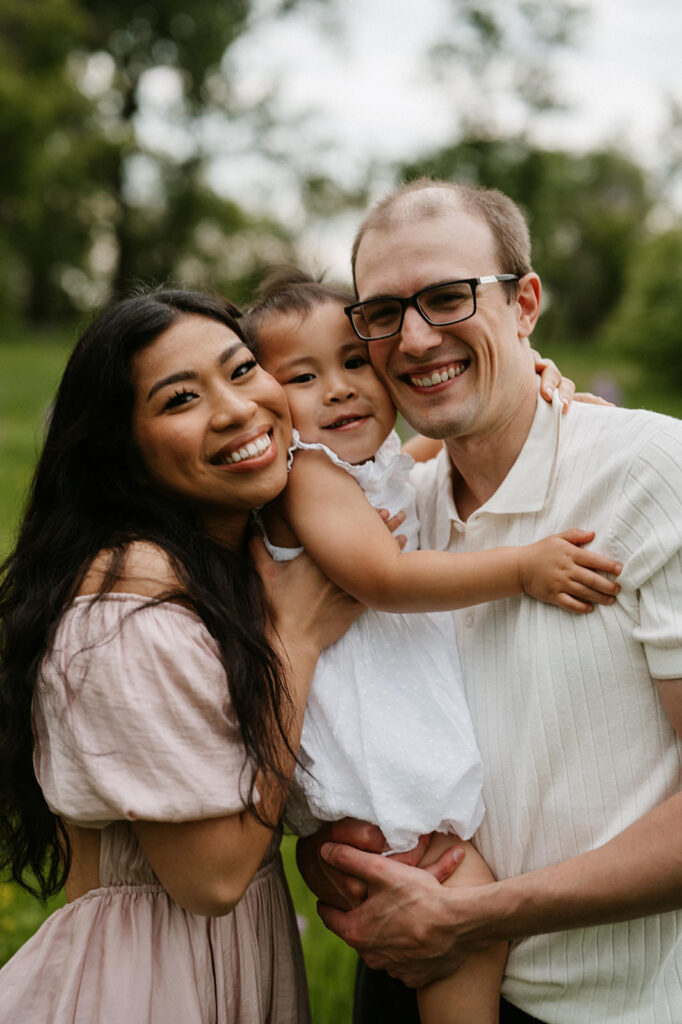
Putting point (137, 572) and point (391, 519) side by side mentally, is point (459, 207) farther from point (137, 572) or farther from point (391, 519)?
point (137, 572)

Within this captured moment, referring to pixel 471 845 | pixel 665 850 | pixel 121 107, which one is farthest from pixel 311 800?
pixel 121 107

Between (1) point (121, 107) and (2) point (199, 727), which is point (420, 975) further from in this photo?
(1) point (121, 107)

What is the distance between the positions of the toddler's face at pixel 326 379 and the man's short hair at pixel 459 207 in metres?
0.32

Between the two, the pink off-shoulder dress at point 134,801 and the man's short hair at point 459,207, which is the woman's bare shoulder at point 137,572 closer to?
the pink off-shoulder dress at point 134,801

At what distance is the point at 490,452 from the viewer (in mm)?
2736

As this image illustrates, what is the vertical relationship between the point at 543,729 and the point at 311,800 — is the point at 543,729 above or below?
above

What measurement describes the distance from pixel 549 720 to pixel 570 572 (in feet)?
1.25

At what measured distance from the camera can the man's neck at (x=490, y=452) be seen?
8.85ft

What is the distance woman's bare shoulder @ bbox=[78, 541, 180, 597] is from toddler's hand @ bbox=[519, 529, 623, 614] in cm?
90

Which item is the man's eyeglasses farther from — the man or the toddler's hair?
the toddler's hair

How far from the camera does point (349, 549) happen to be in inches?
98.6

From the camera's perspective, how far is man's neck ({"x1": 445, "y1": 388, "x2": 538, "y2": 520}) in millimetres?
2697

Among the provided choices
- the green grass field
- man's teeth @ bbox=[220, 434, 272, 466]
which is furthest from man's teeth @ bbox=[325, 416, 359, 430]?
the green grass field

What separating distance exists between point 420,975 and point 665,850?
0.72 m
